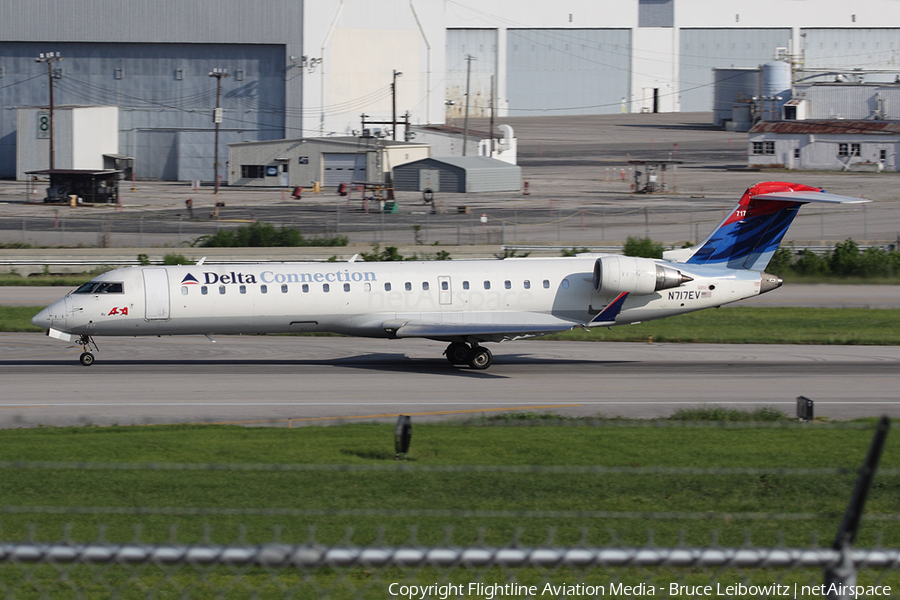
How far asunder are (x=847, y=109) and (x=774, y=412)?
80.5m

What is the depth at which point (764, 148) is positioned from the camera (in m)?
90.1

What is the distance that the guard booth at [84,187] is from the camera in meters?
78.8

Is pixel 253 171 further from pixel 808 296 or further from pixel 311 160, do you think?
pixel 808 296

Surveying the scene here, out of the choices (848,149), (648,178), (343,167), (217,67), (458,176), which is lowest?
(648,178)

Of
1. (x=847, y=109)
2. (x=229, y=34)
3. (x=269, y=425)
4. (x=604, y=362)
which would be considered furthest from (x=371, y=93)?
(x=269, y=425)

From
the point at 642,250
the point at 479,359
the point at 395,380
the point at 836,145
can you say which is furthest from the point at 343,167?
the point at 395,380

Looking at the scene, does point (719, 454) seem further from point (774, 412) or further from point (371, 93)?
point (371, 93)

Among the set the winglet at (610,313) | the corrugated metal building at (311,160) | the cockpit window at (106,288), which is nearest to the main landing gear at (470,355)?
the winglet at (610,313)

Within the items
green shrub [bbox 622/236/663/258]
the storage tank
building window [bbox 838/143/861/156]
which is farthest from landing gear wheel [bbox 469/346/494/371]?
the storage tank

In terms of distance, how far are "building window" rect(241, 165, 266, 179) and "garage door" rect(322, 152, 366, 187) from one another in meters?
6.04

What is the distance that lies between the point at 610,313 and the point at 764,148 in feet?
230

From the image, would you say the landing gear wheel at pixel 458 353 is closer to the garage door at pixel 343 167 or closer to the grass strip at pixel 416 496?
the grass strip at pixel 416 496

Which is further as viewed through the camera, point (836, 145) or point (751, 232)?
point (836, 145)

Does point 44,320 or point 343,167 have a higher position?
point 343,167
